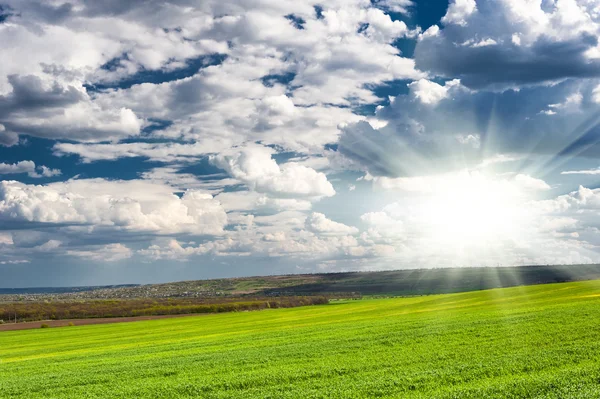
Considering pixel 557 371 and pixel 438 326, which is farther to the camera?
pixel 438 326

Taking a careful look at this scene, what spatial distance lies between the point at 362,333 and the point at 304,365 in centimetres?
1563

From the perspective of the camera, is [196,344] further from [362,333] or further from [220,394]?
[220,394]

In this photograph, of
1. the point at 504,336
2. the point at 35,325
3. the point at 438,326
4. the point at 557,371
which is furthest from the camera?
the point at 35,325

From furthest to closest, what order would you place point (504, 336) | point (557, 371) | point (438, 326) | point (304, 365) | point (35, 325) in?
point (35, 325) → point (438, 326) → point (504, 336) → point (304, 365) → point (557, 371)

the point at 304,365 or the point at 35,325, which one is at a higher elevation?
the point at 304,365

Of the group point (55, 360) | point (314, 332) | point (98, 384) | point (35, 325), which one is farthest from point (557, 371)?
point (35, 325)

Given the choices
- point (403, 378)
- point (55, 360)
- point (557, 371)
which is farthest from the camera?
point (55, 360)

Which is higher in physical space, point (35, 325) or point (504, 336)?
point (504, 336)

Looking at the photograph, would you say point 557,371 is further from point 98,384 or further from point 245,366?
point 98,384

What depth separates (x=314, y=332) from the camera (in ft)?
172

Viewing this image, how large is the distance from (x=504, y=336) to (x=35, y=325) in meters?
118

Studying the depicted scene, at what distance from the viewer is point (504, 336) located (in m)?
34.3

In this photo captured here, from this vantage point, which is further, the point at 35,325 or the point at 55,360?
the point at 35,325

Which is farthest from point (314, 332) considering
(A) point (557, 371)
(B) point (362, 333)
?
(A) point (557, 371)
